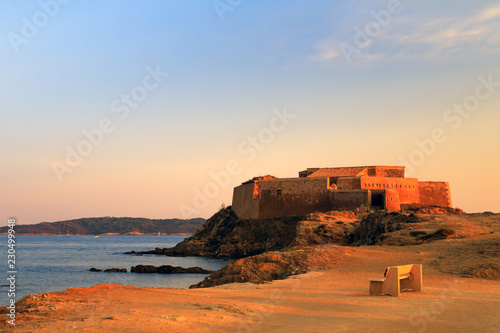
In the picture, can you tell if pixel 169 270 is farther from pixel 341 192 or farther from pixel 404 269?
pixel 404 269

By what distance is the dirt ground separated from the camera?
7340 mm

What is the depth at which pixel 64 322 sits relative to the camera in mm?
7184

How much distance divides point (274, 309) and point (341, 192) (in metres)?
38.4

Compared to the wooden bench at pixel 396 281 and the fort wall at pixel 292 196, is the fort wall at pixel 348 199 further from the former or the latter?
the wooden bench at pixel 396 281

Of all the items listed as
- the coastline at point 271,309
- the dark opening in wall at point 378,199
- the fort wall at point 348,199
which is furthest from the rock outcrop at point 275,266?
the dark opening in wall at point 378,199

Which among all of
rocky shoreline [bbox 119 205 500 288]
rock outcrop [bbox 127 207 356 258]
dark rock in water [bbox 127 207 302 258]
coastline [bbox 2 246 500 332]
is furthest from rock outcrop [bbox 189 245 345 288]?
dark rock in water [bbox 127 207 302 258]

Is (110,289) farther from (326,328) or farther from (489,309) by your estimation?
(489,309)

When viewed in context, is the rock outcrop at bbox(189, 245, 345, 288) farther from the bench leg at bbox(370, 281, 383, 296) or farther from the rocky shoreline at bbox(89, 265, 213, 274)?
the rocky shoreline at bbox(89, 265, 213, 274)

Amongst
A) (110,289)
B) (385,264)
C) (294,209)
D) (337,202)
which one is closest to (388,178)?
(337,202)

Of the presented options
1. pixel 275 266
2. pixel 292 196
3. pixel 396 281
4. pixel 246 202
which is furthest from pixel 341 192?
pixel 396 281

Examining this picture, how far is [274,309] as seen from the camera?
30.0 feet

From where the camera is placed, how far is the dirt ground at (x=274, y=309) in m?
7.34

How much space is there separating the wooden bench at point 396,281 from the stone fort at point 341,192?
32.9 m

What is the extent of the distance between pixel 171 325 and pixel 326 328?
2324 millimetres
